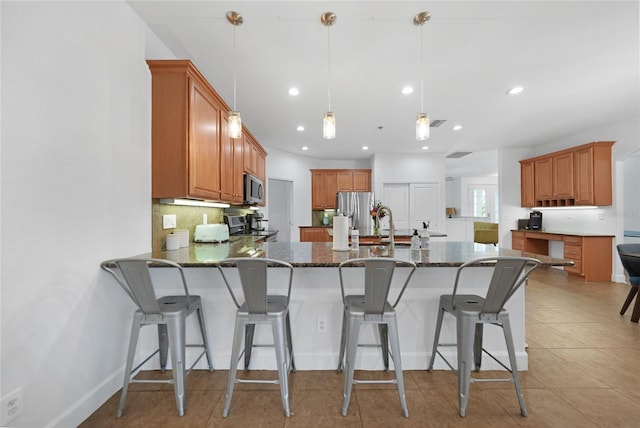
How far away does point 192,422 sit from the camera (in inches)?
61.6

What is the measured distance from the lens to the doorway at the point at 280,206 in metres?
6.38

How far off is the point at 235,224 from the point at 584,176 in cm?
582

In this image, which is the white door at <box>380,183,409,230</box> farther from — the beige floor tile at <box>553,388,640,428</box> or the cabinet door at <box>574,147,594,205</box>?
the beige floor tile at <box>553,388,640,428</box>

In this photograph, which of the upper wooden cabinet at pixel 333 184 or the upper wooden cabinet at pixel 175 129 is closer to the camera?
the upper wooden cabinet at pixel 175 129

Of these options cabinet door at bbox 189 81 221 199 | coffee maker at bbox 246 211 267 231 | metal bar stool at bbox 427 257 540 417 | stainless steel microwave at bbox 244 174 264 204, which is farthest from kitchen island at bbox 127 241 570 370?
coffee maker at bbox 246 211 267 231

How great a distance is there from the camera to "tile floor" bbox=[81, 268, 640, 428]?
5.15ft

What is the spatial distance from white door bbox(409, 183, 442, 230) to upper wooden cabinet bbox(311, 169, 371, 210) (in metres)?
1.10

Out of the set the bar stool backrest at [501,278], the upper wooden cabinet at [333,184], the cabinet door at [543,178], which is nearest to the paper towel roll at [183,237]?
the bar stool backrest at [501,278]

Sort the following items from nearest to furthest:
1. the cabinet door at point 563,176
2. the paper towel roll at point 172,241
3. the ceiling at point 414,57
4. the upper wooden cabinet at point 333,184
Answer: the ceiling at point 414,57 < the paper towel roll at point 172,241 < the cabinet door at point 563,176 < the upper wooden cabinet at point 333,184

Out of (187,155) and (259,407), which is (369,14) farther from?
(259,407)

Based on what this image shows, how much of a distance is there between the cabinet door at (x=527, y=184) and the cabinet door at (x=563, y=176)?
1.67ft

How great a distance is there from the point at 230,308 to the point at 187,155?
4.02ft

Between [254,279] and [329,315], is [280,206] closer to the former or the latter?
[329,315]

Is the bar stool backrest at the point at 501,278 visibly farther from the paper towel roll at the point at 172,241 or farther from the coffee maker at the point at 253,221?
the coffee maker at the point at 253,221
